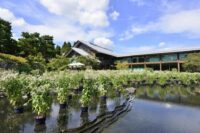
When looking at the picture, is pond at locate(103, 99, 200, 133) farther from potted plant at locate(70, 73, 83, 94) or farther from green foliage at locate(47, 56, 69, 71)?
green foliage at locate(47, 56, 69, 71)

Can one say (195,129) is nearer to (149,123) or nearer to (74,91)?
(149,123)

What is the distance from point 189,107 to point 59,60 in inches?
833

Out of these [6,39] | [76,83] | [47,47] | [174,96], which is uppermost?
[47,47]

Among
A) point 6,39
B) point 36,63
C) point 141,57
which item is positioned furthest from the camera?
point 141,57

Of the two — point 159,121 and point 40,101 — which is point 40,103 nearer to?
point 40,101

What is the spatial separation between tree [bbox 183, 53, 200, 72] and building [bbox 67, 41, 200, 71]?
287 cm

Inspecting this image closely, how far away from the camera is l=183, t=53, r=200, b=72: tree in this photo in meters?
30.0

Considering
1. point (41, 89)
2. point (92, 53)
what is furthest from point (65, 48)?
point (41, 89)

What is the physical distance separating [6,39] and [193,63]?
26.0m

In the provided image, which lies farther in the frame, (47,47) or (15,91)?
(47,47)

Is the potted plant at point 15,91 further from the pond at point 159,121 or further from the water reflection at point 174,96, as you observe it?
the water reflection at point 174,96

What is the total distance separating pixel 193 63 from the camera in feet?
101

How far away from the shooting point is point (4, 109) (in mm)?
8922

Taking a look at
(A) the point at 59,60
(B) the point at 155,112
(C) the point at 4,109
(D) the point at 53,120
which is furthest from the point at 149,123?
(A) the point at 59,60
